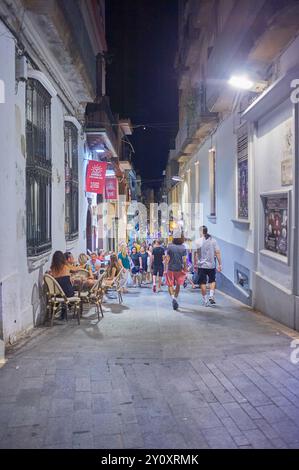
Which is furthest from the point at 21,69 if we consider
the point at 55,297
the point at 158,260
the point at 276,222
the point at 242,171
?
the point at 158,260

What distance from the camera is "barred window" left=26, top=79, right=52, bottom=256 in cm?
833

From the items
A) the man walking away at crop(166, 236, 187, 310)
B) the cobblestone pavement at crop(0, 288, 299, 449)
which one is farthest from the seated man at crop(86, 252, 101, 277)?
the cobblestone pavement at crop(0, 288, 299, 449)

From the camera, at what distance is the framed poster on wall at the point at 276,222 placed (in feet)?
26.8

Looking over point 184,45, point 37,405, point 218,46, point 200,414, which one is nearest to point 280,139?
point 218,46

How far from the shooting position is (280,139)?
8.42 metres

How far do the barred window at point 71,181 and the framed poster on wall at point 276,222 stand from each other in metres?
5.46

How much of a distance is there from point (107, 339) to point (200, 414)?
10.5ft

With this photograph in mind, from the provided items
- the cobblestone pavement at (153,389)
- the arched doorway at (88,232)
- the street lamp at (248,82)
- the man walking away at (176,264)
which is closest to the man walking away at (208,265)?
the man walking away at (176,264)

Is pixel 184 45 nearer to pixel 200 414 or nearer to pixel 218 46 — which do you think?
pixel 218 46

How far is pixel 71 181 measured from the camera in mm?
13266

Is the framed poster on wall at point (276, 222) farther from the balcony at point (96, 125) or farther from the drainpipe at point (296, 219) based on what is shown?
the balcony at point (96, 125)

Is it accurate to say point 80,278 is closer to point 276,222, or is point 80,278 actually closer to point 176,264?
point 176,264

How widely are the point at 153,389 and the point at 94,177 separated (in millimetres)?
11654

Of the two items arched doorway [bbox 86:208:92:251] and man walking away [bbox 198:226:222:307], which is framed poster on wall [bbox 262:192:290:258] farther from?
arched doorway [bbox 86:208:92:251]
